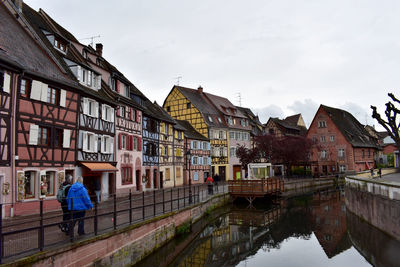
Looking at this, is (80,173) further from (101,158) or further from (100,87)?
(100,87)

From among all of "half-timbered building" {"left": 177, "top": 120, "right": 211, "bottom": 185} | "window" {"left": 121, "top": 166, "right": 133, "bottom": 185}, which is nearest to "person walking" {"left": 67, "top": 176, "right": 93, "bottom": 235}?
"window" {"left": 121, "top": 166, "right": 133, "bottom": 185}

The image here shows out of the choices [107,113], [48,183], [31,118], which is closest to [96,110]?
[107,113]

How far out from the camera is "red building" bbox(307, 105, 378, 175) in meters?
60.2

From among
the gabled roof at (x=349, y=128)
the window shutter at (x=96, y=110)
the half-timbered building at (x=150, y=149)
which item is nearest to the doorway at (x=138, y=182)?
the half-timbered building at (x=150, y=149)

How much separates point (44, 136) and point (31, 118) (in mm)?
1330

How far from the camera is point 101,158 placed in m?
22.9

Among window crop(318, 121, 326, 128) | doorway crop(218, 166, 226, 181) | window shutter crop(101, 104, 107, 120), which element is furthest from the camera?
window crop(318, 121, 326, 128)

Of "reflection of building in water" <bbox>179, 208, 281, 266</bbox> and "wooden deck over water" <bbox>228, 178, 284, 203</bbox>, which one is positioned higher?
"wooden deck over water" <bbox>228, 178, 284, 203</bbox>

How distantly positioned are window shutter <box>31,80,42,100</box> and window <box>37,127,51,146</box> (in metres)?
1.61

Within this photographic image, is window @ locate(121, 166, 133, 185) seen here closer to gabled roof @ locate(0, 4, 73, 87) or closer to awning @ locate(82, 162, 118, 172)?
awning @ locate(82, 162, 118, 172)

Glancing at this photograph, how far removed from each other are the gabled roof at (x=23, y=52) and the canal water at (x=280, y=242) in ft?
33.3

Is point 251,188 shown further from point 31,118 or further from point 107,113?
point 31,118

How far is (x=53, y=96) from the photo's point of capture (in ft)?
59.3

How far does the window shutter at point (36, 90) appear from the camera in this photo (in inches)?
646
